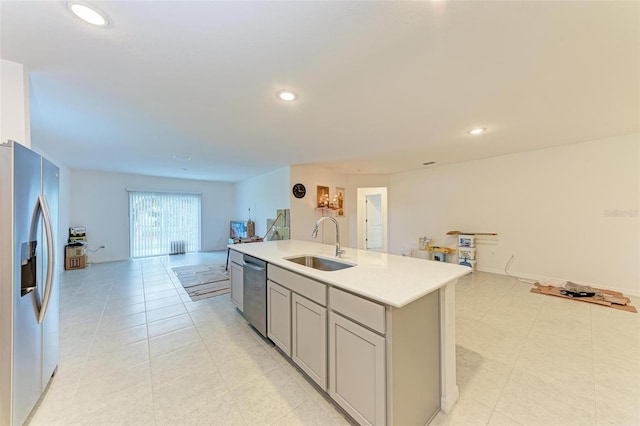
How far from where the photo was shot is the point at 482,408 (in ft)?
5.00

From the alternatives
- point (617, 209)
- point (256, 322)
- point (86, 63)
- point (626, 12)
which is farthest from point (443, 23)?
point (617, 209)

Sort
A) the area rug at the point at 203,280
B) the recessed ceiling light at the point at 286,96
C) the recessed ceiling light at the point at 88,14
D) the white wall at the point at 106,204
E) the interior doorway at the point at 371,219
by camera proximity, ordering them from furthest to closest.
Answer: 1. the interior doorway at the point at 371,219
2. the white wall at the point at 106,204
3. the area rug at the point at 203,280
4. the recessed ceiling light at the point at 286,96
5. the recessed ceiling light at the point at 88,14

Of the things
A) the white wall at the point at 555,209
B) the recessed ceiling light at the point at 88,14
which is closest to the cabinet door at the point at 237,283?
the recessed ceiling light at the point at 88,14

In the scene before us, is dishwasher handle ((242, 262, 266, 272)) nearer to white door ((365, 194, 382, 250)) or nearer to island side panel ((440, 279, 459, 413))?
island side panel ((440, 279, 459, 413))

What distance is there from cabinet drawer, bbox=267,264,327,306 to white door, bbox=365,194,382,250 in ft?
21.4

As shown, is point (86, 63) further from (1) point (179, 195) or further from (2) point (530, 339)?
(1) point (179, 195)

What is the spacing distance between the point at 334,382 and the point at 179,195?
738 centimetres

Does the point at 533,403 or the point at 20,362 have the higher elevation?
the point at 20,362

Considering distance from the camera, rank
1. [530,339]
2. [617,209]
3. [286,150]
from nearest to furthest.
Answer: [530,339], [617,209], [286,150]

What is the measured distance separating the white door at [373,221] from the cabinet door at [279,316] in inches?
254

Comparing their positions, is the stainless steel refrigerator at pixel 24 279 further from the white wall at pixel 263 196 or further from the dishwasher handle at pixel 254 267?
the white wall at pixel 263 196

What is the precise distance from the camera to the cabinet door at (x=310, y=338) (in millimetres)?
1584

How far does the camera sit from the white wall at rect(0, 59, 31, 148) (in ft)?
5.22

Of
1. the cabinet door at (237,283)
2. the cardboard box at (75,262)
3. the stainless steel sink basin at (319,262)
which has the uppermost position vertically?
the stainless steel sink basin at (319,262)
